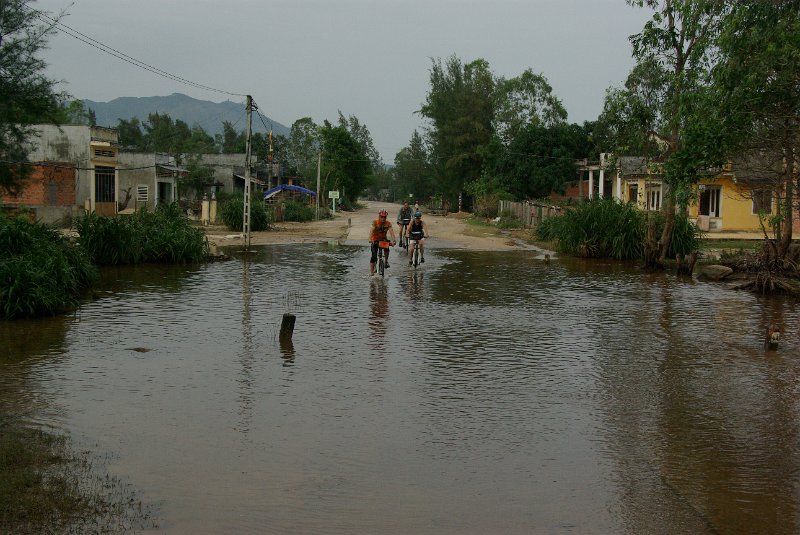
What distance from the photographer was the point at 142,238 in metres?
25.0

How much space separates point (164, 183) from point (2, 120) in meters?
29.6

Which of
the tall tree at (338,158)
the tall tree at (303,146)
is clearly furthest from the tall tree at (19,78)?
the tall tree at (303,146)

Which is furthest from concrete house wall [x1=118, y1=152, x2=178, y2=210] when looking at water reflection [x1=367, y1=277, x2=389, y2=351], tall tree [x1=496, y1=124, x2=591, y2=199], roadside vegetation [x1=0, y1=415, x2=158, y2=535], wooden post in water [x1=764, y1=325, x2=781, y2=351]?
roadside vegetation [x1=0, y1=415, x2=158, y2=535]

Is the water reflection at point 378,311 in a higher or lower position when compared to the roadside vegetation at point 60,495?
higher

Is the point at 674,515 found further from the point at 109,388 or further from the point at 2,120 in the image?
the point at 2,120

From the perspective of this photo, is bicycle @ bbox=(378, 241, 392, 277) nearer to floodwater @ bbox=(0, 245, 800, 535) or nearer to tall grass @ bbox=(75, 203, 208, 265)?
floodwater @ bbox=(0, 245, 800, 535)

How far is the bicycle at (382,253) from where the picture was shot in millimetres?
20953

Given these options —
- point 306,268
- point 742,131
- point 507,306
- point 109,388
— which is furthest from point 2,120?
point 742,131

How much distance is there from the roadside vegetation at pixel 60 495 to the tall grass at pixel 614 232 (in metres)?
23.0

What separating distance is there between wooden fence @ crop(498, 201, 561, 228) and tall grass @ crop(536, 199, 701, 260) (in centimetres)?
854

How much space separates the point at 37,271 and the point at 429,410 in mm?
9374

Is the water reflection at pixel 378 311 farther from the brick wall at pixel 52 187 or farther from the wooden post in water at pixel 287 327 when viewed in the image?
the brick wall at pixel 52 187

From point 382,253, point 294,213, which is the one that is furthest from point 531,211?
point 382,253

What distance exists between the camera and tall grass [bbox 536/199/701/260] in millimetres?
27344
